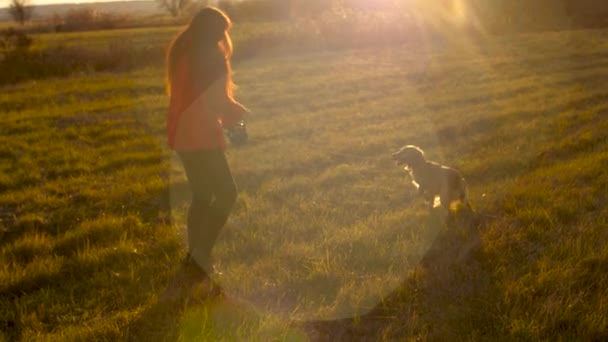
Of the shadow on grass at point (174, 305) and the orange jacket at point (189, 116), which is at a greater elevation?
the orange jacket at point (189, 116)

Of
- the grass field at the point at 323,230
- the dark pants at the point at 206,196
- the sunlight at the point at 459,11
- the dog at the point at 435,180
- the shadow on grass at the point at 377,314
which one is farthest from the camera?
the sunlight at the point at 459,11

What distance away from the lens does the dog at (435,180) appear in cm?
540

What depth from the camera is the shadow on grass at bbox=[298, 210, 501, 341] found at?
3557mm

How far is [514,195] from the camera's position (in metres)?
5.84

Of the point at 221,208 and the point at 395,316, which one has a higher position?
the point at 221,208

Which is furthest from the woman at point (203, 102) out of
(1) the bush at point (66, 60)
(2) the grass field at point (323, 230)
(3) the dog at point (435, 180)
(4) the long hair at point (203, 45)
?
(1) the bush at point (66, 60)

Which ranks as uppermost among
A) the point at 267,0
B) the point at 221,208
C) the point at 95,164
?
the point at 221,208

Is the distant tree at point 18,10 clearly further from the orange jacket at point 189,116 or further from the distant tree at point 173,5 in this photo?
the orange jacket at point 189,116

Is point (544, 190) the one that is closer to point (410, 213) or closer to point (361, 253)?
point (410, 213)

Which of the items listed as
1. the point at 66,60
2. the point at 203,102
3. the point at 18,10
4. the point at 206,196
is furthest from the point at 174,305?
Answer: the point at 18,10

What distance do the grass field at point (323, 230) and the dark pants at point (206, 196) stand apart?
268 mm

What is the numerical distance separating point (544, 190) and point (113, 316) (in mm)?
4676

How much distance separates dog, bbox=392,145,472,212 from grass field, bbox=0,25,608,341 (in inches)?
9.8

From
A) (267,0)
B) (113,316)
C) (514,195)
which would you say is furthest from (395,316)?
(267,0)
